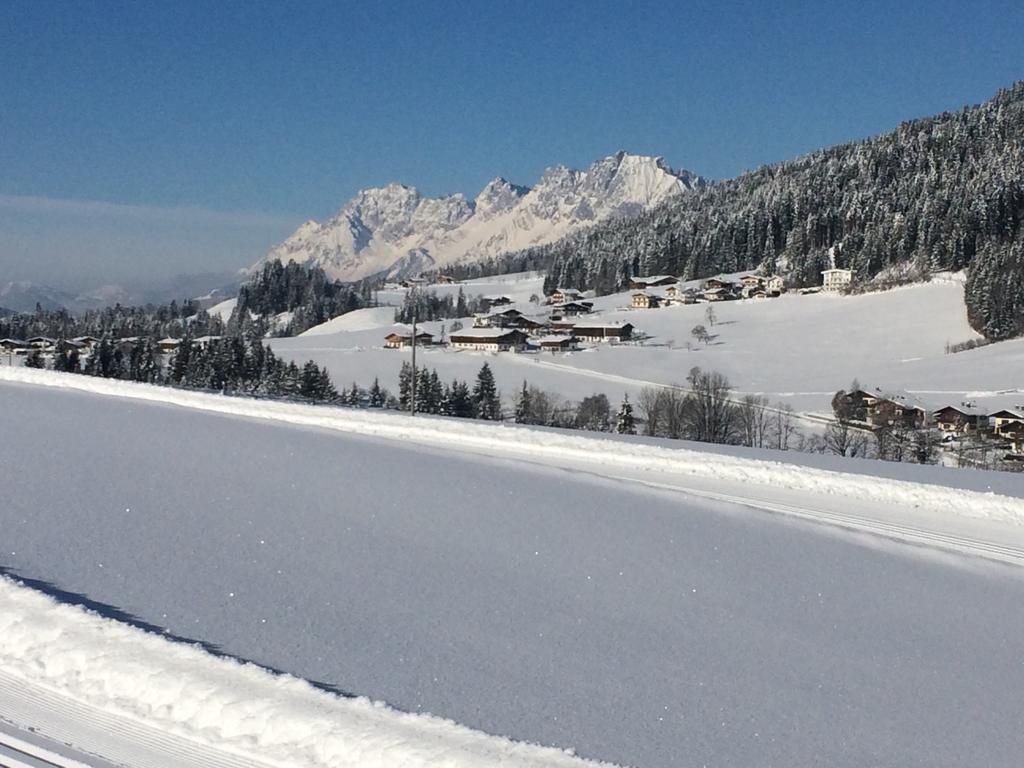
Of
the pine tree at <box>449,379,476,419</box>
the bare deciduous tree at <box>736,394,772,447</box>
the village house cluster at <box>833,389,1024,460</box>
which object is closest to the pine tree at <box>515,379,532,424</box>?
the pine tree at <box>449,379,476,419</box>

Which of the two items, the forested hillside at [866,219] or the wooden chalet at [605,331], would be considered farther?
the forested hillside at [866,219]

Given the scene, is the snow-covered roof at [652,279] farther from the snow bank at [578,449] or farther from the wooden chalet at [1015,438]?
the snow bank at [578,449]

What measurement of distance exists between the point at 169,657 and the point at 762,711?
495 cm

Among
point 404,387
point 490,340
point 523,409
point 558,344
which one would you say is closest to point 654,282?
point 558,344

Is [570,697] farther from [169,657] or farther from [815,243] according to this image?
[815,243]

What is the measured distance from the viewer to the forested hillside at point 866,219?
111 meters

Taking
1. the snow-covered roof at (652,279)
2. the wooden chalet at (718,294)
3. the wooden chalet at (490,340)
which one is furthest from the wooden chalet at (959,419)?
the snow-covered roof at (652,279)

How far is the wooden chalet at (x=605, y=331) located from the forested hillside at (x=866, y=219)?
3385 centimetres

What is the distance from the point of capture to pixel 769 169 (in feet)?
635

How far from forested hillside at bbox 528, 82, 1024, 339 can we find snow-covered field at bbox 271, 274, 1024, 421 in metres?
7.70

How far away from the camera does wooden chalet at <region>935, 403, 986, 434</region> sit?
4716 cm

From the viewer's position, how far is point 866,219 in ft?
443

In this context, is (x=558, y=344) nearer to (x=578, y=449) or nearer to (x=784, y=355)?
(x=784, y=355)

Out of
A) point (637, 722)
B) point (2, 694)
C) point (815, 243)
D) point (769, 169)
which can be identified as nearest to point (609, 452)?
point (637, 722)
